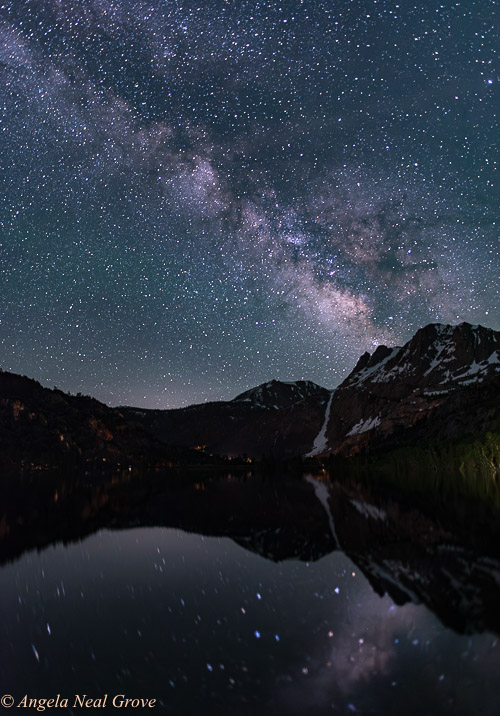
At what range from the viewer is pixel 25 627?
25.7 ft

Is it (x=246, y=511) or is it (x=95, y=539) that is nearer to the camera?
(x=95, y=539)

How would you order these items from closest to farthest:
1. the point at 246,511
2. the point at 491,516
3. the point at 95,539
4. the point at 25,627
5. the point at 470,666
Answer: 1. the point at 470,666
2. the point at 25,627
3. the point at 95,539
4. the point at 491,516
5. the point at 246,511

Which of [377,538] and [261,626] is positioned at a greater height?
[261,626]

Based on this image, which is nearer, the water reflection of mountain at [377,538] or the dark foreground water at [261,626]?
the dark foreground water at [261,626]

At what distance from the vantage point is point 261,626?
24.6ft

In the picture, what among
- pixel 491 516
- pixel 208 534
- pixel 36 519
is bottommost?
pixel 36 519

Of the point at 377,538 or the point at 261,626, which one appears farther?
the point at 377,538

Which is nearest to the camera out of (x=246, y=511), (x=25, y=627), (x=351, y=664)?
(x=351, y=664)

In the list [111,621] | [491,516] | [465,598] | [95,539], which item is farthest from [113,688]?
[491,516]

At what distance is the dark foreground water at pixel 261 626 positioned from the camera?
17.0ft

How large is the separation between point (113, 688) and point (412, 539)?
1202cm

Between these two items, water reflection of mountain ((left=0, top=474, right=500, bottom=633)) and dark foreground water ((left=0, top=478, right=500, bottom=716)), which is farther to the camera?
water reflection of mountain ((left=0, top=474, right=500, bottom=633))

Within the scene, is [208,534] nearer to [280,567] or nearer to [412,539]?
[280,567]

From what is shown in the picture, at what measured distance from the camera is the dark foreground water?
517cm
